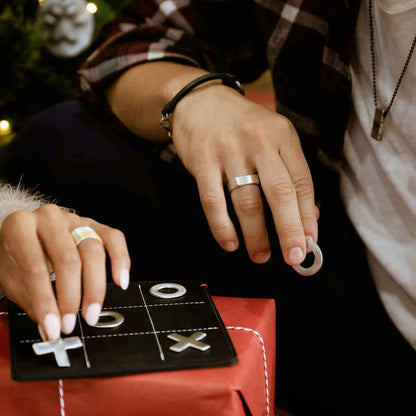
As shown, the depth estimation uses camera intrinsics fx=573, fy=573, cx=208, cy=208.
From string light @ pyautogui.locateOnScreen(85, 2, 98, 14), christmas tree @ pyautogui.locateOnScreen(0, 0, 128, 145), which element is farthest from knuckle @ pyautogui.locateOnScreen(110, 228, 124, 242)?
string light @ pyautogui.locateOnScreen(85, 2, 98, 14)

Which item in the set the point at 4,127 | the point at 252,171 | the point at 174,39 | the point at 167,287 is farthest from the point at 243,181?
the point at 4,127

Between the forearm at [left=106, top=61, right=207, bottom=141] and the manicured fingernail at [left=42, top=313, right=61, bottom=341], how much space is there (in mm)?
380

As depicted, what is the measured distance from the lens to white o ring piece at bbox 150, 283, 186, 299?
53 centimetres

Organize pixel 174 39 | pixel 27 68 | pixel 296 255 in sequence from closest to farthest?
pixel 296 255 < pixel 174 39 < pixel 27 68

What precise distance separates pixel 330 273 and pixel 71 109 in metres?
0.45

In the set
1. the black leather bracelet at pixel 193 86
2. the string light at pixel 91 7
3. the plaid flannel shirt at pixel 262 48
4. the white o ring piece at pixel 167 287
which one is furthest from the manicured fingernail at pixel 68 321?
the string light at pixel 91 7

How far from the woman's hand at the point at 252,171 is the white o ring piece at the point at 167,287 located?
68 mm

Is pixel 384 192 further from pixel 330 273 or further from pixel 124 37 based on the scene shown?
pixel 124 37

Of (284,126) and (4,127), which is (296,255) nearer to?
(284,126)

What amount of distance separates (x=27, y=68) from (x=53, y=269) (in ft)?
3.24

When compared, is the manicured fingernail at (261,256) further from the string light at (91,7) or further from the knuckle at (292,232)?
the string light at (91,7)

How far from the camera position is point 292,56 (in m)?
0.79

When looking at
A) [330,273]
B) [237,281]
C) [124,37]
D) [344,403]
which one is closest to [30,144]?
[124,37]

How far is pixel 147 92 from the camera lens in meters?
0.78
